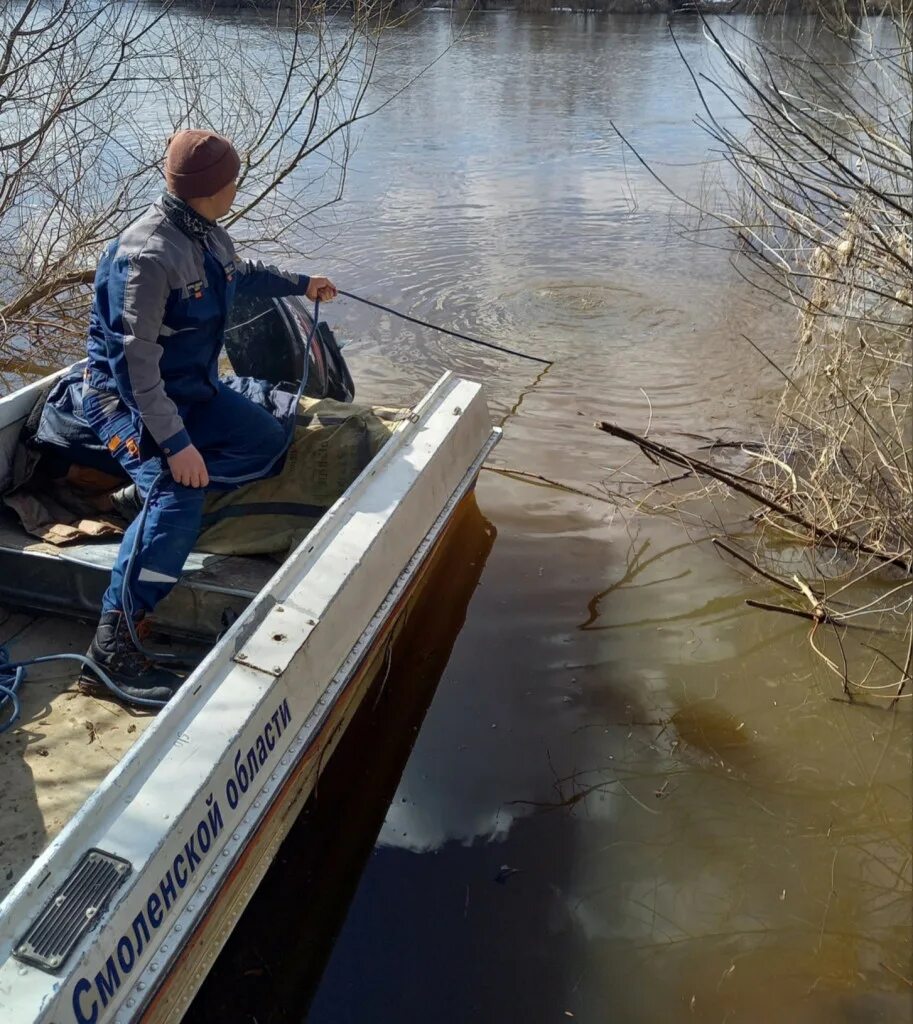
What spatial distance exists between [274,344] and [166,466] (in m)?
1.75

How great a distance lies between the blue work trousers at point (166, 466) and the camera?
3160 mm

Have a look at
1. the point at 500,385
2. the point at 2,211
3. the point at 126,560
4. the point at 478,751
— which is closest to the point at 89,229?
the point at 2,211

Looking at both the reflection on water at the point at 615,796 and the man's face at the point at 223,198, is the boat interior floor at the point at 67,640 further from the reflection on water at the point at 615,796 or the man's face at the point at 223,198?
the man's face at the point at 223,198

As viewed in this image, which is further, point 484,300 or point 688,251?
point 688,251

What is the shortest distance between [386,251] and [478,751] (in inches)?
301

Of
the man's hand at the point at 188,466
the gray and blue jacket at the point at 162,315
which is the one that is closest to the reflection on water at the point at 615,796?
the man's hand at the point at 188,466

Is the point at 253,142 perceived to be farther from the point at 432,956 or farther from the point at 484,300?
the point at 432,956

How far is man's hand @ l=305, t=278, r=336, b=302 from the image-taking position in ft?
13.4

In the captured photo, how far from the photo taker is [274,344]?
484cm

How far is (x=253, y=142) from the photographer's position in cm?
704

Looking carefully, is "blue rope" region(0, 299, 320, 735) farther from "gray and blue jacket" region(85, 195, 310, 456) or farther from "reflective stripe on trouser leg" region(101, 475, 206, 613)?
"gray and blue jacket" region(85, 195, 310, 456)

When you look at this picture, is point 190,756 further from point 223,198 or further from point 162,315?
point 223,198

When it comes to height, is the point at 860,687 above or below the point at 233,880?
below

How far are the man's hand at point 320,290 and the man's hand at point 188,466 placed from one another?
1203 mm
